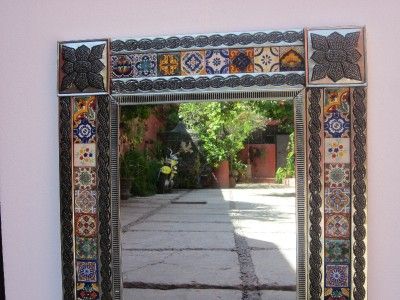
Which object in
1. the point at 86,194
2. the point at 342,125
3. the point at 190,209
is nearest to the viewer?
the point at 342,125

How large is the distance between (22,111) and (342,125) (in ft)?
3.79

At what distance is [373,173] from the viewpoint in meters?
1.52

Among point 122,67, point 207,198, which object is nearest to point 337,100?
point 207,198

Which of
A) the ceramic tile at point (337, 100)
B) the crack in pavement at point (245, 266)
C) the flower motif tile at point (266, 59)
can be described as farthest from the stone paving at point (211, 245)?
the flower motif tile at point (266, 59)

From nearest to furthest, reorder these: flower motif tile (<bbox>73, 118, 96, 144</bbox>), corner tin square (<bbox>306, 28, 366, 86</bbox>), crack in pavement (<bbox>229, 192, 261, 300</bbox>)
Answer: corner tin square (<bbox>306, 28, 366, 86</bbox>) → flower motif tile (<bbox>73, 118, 96, 144</bbox>) → crack in pavement (<bbox>229, 192, 261, 300</bbox>)

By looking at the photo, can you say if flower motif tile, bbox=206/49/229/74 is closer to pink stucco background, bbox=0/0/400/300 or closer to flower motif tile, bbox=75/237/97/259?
pink stucco background, bbox=0/0/400/300

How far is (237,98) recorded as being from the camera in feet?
5.04

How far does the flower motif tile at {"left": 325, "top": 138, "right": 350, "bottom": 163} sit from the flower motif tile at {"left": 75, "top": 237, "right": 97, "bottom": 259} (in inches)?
34.6

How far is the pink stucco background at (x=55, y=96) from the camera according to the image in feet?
4.96

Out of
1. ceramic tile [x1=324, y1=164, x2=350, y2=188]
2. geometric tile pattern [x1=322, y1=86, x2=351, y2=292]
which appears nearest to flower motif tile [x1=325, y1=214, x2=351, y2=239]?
geometric tile pattern [x1=322, y1=86, x2=351, y2=292]

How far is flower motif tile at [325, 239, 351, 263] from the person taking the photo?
59.6 inches

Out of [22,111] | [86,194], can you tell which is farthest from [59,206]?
[22,111]

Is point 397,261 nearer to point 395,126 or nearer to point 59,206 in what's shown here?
point 395,126

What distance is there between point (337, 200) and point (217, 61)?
629mm
